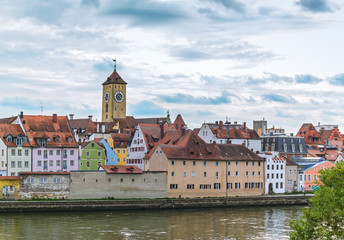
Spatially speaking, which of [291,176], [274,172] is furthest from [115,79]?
[274,172]

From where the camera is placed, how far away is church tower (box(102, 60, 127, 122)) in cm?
17638

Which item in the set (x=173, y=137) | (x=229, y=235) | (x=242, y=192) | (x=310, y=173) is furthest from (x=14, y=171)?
(x=310, y=173)

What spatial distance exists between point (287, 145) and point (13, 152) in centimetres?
5057

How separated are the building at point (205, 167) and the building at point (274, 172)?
1392 millimetres

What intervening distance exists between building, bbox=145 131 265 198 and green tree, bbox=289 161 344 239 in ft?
147

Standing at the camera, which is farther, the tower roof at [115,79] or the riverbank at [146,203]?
the tower roof at [115,79]

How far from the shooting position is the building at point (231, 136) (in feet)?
350

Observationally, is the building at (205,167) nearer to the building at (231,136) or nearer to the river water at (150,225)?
the river water at (150,225)

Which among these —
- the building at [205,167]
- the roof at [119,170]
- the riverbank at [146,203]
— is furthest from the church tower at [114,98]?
the riverbank at [146,203]

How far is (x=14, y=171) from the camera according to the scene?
3169 inches

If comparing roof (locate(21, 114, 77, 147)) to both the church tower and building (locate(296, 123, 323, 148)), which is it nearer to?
building (locate(296, 123, 323, 148))

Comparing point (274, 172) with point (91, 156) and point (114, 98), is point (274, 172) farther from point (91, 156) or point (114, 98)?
point (114, 98)

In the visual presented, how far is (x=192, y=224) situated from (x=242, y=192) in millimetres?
24990

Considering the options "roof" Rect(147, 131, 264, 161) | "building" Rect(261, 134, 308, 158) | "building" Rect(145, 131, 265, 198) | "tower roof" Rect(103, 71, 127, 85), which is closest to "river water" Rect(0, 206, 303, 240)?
"building" Rect(145, 131, 265, 198)
